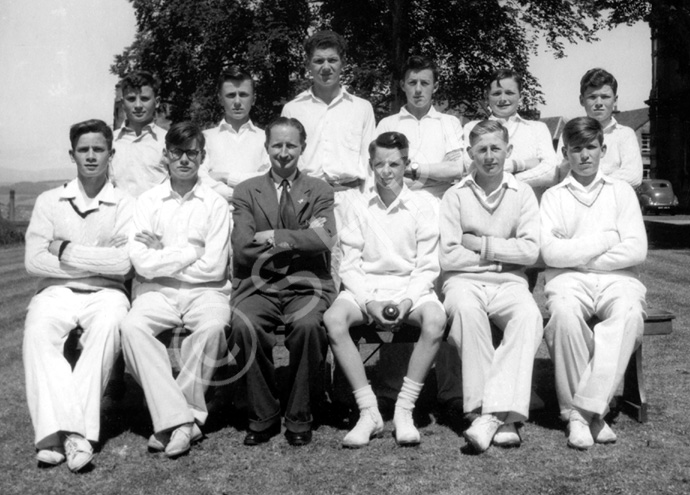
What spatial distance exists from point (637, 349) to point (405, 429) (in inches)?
62.0

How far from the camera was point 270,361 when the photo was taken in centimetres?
434

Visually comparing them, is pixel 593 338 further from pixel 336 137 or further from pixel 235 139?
pixel 235 139

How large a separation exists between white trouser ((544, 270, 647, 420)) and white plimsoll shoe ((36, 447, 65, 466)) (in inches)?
111

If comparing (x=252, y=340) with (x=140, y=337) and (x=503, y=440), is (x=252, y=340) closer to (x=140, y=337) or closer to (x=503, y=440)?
(x=140, y=337)

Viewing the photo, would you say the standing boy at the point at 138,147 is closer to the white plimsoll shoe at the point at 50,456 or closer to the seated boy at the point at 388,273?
the seated boy at the point at 388,273

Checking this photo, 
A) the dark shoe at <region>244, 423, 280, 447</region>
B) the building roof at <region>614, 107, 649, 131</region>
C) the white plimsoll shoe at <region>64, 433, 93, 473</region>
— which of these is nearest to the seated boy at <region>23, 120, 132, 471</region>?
the white plimsoll shoe at <region>64, 433, 93, 473</region>

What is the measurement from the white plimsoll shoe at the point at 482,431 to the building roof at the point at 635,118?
62.1 m

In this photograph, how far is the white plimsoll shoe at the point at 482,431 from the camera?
3.98m

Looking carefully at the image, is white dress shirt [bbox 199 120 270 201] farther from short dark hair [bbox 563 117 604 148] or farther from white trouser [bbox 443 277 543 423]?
short dark hair [bbox 563 117 604 148]

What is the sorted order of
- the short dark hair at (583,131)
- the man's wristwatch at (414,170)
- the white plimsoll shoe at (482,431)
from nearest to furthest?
the white plimsoll shoe at (482,431)
the short dark hair at (583,131)
the man's wristwatch at (414,170)

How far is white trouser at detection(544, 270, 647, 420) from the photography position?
4.22 metres

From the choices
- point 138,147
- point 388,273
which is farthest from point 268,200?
point 138,147

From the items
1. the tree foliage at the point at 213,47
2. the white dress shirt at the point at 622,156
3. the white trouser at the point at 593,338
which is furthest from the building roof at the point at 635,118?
the white trouser at the point at 593,338

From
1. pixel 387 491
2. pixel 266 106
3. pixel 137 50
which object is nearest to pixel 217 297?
pixel 387 491
